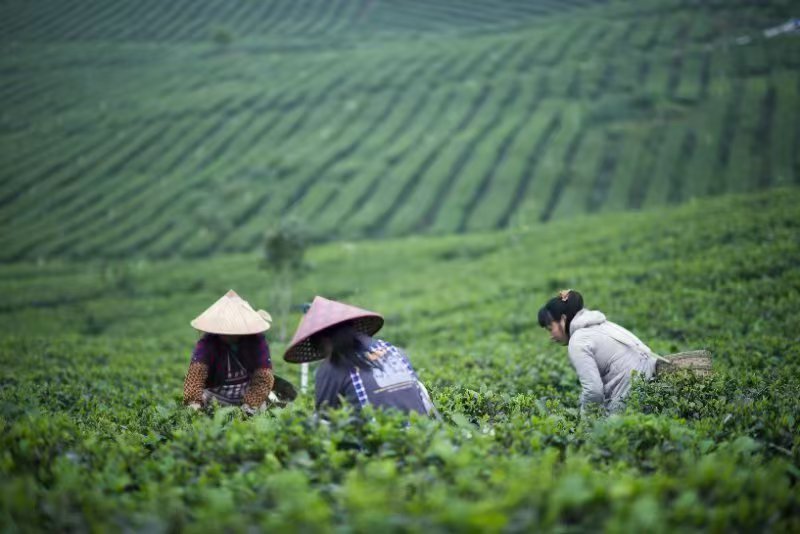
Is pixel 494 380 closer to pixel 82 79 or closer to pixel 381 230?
pixel 381 230

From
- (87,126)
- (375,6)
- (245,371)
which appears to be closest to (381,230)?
(87,126)

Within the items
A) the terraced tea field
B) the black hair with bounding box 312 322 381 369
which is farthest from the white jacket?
the terraced tea field

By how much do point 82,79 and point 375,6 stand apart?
36896 millimetres

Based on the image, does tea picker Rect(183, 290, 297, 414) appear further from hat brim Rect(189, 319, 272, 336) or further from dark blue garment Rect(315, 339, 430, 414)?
dark blue garment Rect(315, 339, 430, 414)

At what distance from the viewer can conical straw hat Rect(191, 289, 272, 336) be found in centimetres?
498

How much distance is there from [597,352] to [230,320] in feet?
Answer: 10.5

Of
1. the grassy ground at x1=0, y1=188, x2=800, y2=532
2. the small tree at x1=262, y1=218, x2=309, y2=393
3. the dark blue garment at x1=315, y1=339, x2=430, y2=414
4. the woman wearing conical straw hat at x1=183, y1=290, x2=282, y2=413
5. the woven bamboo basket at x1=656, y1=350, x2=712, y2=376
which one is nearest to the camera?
the grassy ground at x1=0, y1=188, x2=800, y2=532

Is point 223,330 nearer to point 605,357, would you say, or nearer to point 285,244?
point 605,357

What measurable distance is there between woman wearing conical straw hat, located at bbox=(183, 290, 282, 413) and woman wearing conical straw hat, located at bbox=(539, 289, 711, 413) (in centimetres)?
258

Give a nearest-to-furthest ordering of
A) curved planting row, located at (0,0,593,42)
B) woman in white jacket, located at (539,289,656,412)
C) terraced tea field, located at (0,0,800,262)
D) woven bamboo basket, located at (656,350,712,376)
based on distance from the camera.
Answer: woman in white jacket, located at (539,289,656,412)
woven bamboo basket, located at (656,350,712,376)
terraced tea field, located at (0,0,800,262)
curved planting row, located at (0,0,593,42)

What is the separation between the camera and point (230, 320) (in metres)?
5.07

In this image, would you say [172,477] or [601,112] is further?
[601,112]

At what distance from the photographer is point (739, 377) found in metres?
5.61

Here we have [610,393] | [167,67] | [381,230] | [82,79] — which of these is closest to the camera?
[610,393]
